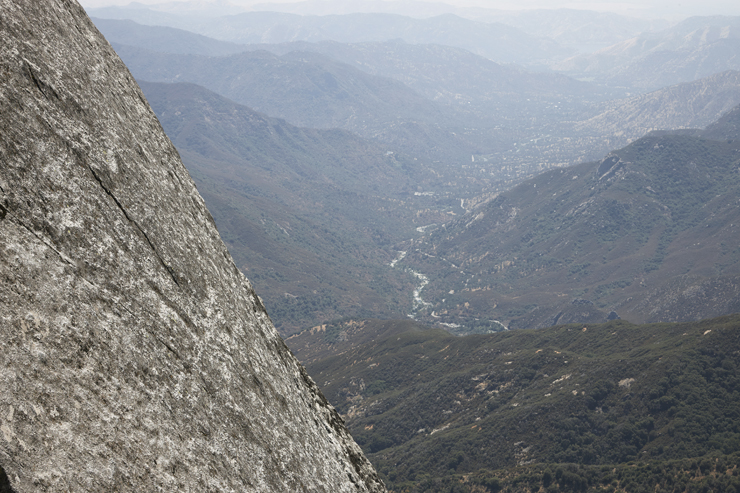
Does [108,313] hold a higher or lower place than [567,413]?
higher

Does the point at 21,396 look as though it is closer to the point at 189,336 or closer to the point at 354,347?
the point at 189,336

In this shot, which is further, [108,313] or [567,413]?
[567,413]

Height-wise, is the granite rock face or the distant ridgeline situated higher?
the granite rock face

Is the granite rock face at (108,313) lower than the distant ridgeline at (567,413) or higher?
higher

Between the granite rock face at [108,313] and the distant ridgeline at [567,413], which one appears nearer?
the granite rock face at [108,313]

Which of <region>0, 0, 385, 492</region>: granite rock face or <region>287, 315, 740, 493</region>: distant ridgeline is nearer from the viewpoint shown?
<region>0, 0, 385, 492</region>: granite rock face
